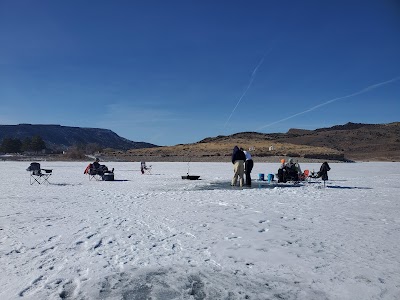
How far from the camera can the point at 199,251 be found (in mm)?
6281

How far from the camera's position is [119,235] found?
732 cm

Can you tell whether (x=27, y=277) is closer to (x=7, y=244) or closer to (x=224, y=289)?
(x=7, y=244)

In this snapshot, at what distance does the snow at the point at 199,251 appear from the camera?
4.73 meters

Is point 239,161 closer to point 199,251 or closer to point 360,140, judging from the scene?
point 199,251

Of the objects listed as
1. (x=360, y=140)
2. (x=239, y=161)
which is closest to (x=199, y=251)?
(x=239, y=161)

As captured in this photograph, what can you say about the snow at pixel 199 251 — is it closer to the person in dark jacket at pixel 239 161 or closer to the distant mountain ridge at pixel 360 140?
the person in dark jacket at pixel 239 161

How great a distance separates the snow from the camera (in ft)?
15.5

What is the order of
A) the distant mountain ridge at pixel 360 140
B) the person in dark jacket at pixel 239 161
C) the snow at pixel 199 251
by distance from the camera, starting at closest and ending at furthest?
the snow at pixel 199 251
the person in dark jacket at pixel 239 161
the distant mountain ridge at pixel 360 140

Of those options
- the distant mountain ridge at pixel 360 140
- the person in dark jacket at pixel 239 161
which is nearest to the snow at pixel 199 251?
the person in dark jacket at pixel 239 161

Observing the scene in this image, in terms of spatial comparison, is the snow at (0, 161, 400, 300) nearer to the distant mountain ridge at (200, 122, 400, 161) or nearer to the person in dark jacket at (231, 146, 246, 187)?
the person in dark jacket at (231, 146, 246, 187)

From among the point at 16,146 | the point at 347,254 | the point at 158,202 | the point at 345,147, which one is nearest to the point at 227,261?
the point at 347,254

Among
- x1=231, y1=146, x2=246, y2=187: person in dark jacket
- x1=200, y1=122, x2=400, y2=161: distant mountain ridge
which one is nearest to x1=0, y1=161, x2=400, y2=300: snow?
x1=231, y1=146, x2=246, y2=187: person in dark jacket

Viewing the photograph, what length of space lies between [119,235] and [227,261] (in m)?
2.55

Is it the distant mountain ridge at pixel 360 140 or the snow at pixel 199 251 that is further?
the distant mountain ridge at pixel 360 140
